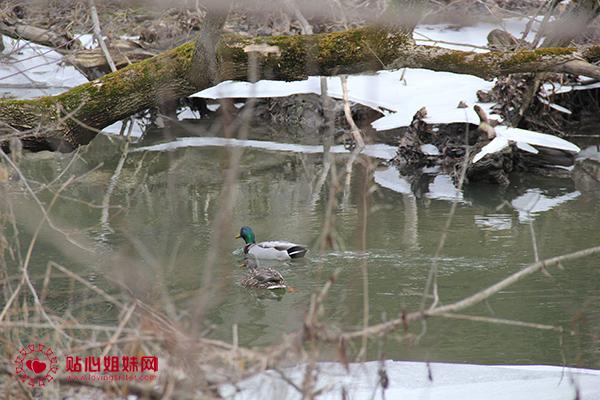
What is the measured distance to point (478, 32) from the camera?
19375 mm

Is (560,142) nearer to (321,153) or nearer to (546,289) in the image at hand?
(321,153)

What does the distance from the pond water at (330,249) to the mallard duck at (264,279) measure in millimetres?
130

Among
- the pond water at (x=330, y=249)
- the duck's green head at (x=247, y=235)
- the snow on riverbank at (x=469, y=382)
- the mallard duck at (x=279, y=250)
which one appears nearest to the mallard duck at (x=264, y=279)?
the pond water at (x=330, y=249)

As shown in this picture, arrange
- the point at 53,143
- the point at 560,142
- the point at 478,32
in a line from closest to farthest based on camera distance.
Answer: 1. the point at 53,143
2. the point at 560,142
3. the point at 478,32

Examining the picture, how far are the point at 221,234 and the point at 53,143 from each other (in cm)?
429

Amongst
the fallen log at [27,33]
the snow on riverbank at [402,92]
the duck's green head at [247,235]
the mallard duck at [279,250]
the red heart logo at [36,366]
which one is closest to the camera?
the red heart logo at [36,366]

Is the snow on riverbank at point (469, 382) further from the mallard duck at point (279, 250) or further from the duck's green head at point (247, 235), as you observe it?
the duck's green head at point (247, 235)

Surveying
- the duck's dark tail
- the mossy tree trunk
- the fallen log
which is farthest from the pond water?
the fallen log

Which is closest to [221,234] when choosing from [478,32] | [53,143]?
[53,143]

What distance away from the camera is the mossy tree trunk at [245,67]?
6.45 metres

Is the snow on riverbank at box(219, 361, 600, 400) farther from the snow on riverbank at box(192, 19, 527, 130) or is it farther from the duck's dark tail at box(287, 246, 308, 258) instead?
the snow on riverbank at box(192, 19, 527, 130)

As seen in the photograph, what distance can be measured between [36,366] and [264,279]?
13.4 feet

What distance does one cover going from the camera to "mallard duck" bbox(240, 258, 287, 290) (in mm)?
8359

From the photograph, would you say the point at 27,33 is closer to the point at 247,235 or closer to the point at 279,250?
the point at 247,235
